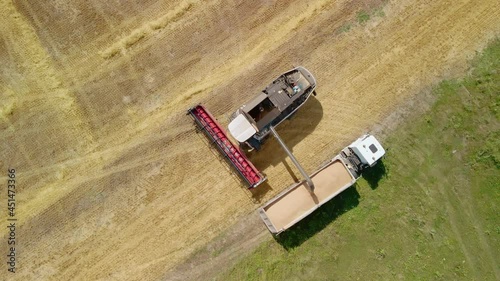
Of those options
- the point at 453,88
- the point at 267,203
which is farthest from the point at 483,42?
the point at 267,203

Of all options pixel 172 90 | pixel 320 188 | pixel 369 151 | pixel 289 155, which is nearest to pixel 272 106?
pixel 289 155

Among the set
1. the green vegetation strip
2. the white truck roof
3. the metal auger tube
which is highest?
the metal auger tube

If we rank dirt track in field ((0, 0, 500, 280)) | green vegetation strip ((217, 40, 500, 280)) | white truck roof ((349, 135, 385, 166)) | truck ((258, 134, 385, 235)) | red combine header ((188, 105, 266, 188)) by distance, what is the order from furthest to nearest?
dirt track in field ((0, 0, 500, 280)), green vegetation strip ((217, 40, 500, 280)), red combine header ((188, 105, 266, 188)), truck ((258, 134, 385, 235)), white truck roof ((349, 135, 385, 166))

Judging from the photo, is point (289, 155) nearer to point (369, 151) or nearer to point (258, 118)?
point (258, 118)

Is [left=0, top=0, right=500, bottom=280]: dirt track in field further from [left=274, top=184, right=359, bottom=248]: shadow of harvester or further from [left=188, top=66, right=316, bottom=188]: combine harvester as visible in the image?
[left=274, top=184, right=359, bottom=248]: shadow of harvester

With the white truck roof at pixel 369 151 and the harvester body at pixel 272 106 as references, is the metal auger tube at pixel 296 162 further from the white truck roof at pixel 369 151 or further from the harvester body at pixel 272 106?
the white truck roof at pixel 369 151

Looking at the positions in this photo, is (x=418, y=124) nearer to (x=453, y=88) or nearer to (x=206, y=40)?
(x=453, y=88)

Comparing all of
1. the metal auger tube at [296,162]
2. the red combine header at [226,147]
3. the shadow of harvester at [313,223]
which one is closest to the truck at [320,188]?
the metal auger tube at [296,162]

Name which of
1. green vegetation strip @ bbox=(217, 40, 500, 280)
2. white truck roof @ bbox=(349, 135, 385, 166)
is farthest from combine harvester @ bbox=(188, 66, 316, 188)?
green vegetation strip @ bbox=(217, 40, 500, 280)
